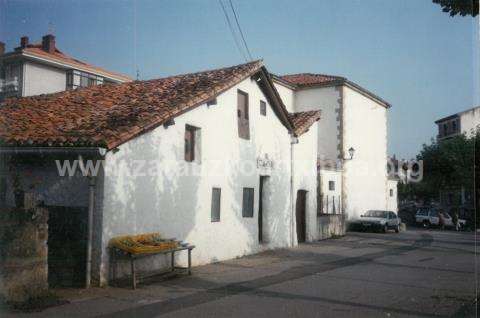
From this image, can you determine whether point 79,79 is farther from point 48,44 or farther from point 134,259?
point 134,259

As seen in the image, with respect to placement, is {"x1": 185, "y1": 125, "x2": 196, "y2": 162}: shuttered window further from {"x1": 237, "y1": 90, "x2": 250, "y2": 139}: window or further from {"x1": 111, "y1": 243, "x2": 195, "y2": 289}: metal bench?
{"x1": 111, "y1": 243, "x2": 195, "y2": 289}: metal bench

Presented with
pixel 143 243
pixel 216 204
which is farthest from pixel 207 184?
pixel 143 243

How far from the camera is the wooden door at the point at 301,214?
20.1m

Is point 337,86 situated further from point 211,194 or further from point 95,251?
point 95,251

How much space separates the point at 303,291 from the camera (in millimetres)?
9766

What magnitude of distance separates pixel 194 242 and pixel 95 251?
3.41 metres

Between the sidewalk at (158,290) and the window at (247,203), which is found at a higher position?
the window at (247,203)

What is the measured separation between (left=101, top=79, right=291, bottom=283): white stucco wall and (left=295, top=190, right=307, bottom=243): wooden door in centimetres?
183

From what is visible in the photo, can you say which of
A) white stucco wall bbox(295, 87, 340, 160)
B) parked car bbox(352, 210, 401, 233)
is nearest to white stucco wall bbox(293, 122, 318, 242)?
parked car bbox(352, 210, 401, 233)

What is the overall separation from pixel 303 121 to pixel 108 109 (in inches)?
371

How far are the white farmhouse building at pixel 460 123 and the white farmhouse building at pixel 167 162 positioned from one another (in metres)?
49.5

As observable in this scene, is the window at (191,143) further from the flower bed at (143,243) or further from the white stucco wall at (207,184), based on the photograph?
the flower bed at (143,243)

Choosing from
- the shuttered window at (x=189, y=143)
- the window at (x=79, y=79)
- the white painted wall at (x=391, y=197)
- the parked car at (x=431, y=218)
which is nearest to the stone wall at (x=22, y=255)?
the shuttered window at (x=189, y=143)

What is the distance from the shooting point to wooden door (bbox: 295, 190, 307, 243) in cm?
2012
